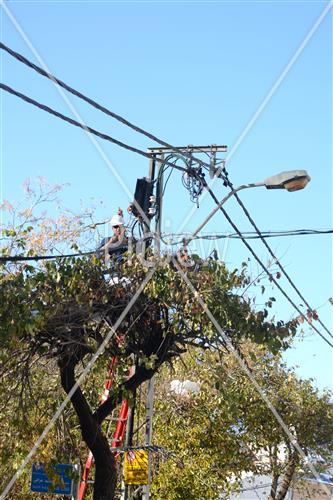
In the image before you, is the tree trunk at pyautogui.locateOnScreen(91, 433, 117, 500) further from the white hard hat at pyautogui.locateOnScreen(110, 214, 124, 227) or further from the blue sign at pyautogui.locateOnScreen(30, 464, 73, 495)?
the white hard hat at pyautogui.locateOnScreen(110, 214, 124, 227)

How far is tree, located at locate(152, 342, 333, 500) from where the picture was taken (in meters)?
17.8

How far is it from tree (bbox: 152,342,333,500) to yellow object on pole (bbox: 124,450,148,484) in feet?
9.49

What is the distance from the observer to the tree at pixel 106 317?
395 inches

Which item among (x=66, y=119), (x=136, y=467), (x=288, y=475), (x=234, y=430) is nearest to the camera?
(x=66, y=119)

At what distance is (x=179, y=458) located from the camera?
18.0 meters

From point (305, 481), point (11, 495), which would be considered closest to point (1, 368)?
point (11, 495)

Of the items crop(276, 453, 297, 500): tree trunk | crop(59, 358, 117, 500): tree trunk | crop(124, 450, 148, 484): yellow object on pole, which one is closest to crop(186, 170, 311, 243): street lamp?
crop(59, 358, 117, 500): tree trunk

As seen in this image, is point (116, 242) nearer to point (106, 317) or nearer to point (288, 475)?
point (106, 317)

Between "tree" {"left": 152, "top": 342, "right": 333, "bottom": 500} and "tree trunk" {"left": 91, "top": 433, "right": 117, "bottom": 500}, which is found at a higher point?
"tree" {"left": 152, "top": 342, "right": 333, "bottom": 500}

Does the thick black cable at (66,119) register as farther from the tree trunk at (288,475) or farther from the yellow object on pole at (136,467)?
the tree trunk at (288,475)

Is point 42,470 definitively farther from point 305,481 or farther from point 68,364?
point 305,481

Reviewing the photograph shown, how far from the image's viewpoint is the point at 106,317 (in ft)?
35.0

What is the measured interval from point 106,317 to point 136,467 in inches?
147

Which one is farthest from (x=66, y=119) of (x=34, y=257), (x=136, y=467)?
(x=136, y=467)
